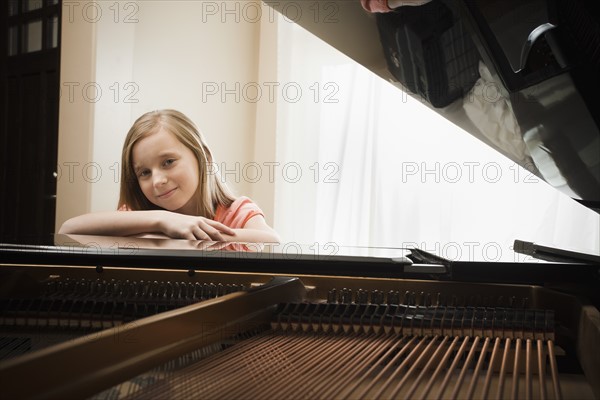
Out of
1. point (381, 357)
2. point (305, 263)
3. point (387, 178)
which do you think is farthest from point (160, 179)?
point (381, 357)

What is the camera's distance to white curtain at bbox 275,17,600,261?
3473 millimetres

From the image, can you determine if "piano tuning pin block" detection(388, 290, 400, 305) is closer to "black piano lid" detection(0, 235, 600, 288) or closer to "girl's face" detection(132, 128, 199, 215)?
"black piano lid" detection(0, 235, 600, 288)

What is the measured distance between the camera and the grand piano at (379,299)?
79 centimetres

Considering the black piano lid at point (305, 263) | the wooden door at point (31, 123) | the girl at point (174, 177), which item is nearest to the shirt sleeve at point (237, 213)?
the girl at point (174, 177)

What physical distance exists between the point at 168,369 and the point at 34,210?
3376 mm

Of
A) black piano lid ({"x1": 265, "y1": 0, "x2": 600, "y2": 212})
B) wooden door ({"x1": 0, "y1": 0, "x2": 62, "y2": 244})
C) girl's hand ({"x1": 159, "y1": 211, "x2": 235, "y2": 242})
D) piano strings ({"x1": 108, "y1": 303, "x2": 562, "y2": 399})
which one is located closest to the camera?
piano strings ({"x1": 108, "y1": 303, "x2": 562, "y2": 399})

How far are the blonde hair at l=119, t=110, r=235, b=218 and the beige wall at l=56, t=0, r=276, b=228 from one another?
0.22 metres

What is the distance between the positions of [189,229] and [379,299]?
132 centimetres

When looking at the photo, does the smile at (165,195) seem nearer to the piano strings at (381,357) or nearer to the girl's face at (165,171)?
the girl's face at (165,171)

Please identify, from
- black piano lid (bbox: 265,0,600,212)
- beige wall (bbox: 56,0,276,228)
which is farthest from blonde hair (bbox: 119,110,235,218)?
black piano lid (bbox: 265,0,600,212)

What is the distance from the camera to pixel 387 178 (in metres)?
3.90

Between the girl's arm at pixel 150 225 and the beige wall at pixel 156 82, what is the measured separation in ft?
2.47

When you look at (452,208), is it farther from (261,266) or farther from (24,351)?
(24,351)

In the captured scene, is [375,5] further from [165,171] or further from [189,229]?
[165,171]
